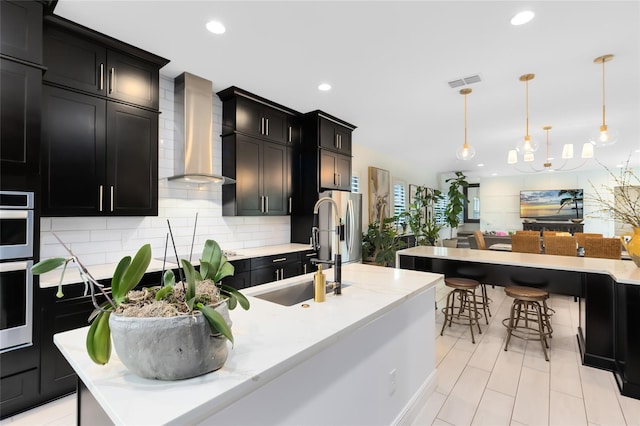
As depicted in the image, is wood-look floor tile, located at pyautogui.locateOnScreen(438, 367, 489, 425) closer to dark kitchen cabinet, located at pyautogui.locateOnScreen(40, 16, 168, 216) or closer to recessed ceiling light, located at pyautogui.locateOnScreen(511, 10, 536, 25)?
recessed ceiling light, located at pyautogui.locateOnScreen(511, 10, 536, 25)

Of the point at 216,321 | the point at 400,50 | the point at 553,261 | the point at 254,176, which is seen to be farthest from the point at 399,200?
the point at 216,321

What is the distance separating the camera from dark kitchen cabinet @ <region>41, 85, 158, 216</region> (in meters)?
2.36

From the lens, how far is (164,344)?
78cm

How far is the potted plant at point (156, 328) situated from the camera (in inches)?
30.3

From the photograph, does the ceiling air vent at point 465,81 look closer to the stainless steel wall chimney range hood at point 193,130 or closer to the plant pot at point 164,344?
the stainless steel wall chimney range hood at point 193,130

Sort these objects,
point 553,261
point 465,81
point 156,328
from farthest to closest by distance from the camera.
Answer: point 465,81 < point 553,261 < point 156,328

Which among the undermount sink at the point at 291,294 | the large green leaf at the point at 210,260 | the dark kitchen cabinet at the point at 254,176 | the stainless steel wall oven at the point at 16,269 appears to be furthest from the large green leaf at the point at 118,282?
the dark kitchen cabinet at the point at 254,176

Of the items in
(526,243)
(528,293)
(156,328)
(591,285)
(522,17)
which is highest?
(522,17)

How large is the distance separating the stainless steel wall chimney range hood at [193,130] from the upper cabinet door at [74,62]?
727 mm

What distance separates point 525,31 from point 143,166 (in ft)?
11.3

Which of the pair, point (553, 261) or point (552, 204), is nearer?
point (553, 261)

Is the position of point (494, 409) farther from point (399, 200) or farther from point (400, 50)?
point (399, 200)

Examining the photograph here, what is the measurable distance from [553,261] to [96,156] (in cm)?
444

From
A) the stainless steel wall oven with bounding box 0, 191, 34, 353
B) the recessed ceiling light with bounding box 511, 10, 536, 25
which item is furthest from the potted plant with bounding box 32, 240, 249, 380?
the recessed ceiling light with bounding box 511, 10, 536, 25
